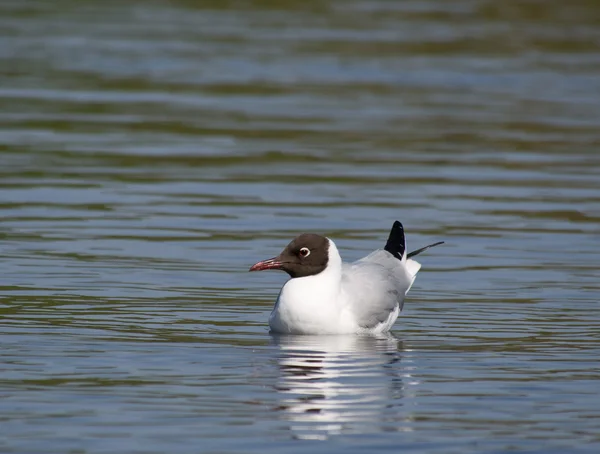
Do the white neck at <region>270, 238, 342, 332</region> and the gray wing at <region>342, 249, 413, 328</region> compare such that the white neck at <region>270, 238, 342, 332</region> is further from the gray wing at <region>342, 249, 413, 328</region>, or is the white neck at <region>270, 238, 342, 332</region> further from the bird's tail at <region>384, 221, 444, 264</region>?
the bird's tail at <region>384, 221, 444, 264</region>

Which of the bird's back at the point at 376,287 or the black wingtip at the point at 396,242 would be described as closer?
the bird's back at the point at 376,287

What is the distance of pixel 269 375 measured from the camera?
981 centimetres

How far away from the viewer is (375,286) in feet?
39.0

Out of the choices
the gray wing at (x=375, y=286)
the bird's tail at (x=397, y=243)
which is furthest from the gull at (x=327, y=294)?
the bird's tail at (x=397, y=243)

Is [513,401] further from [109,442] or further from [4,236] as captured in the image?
[4,236]

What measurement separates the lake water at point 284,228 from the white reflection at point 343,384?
3 cm

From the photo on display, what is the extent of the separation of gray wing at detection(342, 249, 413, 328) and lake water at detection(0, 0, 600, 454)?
21 cm

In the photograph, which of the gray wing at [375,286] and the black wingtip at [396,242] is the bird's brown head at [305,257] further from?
the black wingtip at [396,242]

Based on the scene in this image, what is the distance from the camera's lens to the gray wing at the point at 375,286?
11586mm

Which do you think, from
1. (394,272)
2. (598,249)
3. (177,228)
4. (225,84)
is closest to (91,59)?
(225,84)

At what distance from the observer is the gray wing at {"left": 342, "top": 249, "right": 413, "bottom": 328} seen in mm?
11586

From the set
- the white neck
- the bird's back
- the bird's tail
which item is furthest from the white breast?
the bird's tail

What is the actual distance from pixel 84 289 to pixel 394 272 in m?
2.52

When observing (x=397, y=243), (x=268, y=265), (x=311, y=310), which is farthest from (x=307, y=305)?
(x=397, y=243)
